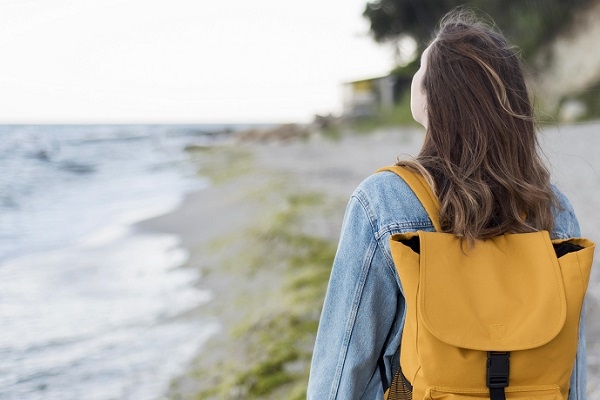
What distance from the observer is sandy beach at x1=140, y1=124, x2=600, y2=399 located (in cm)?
390

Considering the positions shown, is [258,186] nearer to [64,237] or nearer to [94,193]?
[64,237]

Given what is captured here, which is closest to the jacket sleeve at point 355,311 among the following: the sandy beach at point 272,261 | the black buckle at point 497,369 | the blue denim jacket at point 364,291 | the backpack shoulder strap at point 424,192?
the blue denim jacket at point 364,291

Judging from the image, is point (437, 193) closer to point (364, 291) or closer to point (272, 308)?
point (364, 291)

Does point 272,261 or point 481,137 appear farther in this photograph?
point 272,261

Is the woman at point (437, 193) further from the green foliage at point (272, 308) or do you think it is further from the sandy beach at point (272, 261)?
the green foliage at point (272, 308)

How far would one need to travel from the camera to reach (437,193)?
147 cm

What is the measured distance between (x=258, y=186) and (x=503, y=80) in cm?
1162

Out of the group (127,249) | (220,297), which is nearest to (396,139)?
(127,249)

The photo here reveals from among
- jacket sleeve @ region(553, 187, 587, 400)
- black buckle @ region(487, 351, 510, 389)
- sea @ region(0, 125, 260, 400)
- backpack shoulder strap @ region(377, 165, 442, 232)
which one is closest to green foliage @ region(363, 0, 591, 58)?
sea @ region(0, 125, 260, 400)

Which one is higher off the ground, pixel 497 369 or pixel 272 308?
pixel 497 369

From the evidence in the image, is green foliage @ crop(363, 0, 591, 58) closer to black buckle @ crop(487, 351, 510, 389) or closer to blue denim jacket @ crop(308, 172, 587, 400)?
blue denim jacket @ crop(308, 172, 587, 400)

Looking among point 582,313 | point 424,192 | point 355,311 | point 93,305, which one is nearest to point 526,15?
point 93,305

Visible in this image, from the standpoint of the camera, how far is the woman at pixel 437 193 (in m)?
1.49

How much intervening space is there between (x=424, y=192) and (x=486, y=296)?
0.91ft
